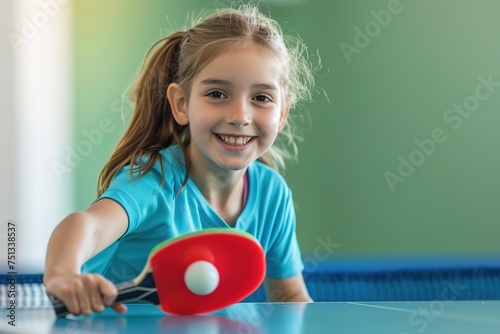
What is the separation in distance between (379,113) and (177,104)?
5.63 feet

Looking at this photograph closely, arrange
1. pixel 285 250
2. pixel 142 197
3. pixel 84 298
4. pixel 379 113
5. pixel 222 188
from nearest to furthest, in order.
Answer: pixel 84 298 → pixel 142 197 → pixel 222 188 → pixel 285 250 → pixel 379 113

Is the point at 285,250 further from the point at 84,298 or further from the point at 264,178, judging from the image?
the point at 84,298

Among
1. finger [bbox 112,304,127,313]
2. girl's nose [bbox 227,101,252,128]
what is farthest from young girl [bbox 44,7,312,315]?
finger [bbox 112,304,127,313]

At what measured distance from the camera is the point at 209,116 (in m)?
1.20

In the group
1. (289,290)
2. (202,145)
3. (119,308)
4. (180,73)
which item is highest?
(180,73)

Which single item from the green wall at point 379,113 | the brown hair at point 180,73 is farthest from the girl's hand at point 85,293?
the green wall at point 379,113

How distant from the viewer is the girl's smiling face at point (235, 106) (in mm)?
1192

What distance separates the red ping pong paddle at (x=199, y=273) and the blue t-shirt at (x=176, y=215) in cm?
26

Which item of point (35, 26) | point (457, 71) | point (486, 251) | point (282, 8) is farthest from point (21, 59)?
point (486, 251)

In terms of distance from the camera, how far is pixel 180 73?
132 cm

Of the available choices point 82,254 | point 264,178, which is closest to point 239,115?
point 264,178

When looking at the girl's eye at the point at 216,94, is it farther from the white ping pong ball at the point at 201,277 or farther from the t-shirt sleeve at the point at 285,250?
the white ping pong ball at the point at 201,277

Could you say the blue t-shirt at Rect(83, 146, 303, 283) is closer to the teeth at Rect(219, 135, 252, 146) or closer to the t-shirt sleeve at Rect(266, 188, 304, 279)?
the t-shirt sleeve at Rect(266, 188, 304, 279)

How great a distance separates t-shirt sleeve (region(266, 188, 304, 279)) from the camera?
148 cm
